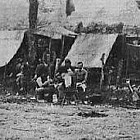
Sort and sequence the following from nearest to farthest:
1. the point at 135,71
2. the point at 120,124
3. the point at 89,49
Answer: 1. the point at 120,124
2. the point at 135,71
3. the point at 89,49

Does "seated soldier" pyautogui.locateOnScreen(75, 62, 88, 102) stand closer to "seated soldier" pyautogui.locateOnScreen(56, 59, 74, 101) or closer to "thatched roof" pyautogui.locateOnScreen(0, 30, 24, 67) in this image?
"seated soldier" pyautogui.locateOnScreen(56, 59, 74, 101)

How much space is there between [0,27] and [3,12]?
229 millimetres

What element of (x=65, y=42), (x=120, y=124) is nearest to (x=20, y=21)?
(x=65, y=42)

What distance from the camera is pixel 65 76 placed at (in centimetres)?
455

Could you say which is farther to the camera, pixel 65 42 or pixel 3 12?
pixel 3 12

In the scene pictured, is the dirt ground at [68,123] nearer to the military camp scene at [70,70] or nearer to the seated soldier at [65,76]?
the military camp scene at [70,70]

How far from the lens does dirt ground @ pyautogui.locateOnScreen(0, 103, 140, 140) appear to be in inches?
148

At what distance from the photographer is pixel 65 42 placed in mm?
4590

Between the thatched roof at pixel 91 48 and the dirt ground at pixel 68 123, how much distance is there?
566 millimetres

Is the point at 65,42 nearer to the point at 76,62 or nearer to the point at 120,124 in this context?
the point at 76,62

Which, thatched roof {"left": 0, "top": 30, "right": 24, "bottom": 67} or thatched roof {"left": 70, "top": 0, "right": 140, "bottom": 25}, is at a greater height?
thatched roof {"left": 70, "top": 0, "right": 140, "bottom": 25}

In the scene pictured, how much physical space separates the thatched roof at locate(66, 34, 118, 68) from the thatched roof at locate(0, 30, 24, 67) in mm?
861

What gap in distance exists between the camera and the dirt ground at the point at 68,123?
3771 mm

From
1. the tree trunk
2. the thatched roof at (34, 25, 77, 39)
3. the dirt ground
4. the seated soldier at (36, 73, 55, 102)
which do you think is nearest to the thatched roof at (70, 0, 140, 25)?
the thatched roof at (34, 25, 77, 39)
